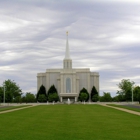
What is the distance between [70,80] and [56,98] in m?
11.1

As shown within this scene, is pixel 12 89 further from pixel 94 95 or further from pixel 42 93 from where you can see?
pixel 94 95

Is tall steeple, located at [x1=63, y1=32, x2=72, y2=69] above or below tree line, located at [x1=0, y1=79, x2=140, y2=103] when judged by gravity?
above

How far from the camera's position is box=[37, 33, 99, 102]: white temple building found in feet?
418

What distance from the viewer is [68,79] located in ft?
422

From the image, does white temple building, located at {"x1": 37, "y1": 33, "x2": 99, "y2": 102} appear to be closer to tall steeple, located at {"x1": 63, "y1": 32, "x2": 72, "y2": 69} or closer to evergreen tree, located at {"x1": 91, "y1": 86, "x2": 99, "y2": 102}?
tall steeple, located at {"x1": 63, "y1": 32, "x2": 72, "y2": 69}

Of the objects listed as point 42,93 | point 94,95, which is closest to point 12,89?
point 42,93

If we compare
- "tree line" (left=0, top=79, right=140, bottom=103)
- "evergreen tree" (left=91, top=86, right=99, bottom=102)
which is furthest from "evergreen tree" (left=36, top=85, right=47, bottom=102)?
"evergreen tree" (left=91, top=86, right=99, bottom=102)

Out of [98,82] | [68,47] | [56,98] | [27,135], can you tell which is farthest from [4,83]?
[27,135]

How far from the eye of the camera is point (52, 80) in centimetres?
13225

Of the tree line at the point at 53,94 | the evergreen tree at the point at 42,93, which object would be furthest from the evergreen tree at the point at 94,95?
the evergreen tree at the point at 42,93

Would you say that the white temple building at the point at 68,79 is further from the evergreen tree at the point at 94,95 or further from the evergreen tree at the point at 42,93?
the evergreen tree at the point at 42,93

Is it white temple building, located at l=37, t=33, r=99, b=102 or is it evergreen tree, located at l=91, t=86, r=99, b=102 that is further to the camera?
white temple building, located at l=37, t=33, r=99, b=102

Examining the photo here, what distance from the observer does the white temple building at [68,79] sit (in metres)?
128

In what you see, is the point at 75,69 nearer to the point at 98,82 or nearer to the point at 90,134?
the point at 98,82
